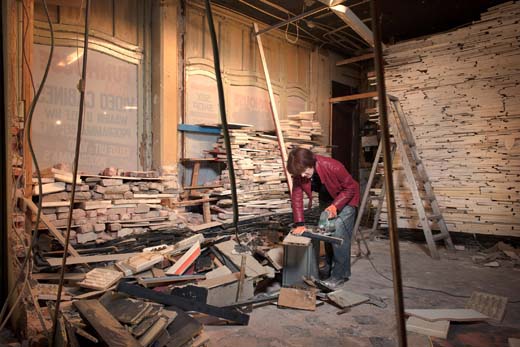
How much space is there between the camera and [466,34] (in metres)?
5.69

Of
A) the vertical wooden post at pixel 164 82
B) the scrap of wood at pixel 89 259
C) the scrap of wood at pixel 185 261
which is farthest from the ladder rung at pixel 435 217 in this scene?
the scrap of wood at pixel 89 259

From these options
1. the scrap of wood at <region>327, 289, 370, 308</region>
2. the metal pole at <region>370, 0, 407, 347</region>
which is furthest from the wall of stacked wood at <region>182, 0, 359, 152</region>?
the metal pole at <region>370, 0, 407, 347</region>

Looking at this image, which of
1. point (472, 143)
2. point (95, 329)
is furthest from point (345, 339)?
point (472, 143)

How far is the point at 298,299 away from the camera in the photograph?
11.3 feet

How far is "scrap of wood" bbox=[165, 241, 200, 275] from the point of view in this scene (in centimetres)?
361

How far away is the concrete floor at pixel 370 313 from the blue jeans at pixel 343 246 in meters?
0.18

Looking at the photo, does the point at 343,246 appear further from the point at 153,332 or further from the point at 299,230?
the point at 153,332

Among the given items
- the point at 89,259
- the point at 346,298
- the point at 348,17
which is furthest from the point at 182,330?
the point at 348,17

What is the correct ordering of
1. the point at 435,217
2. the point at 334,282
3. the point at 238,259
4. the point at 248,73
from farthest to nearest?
1. the point at 248,73
2. the point at 435,217
3. the point at 334,282
4. the point at 238,259

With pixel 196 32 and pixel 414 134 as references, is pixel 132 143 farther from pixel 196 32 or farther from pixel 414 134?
pixel 414 134

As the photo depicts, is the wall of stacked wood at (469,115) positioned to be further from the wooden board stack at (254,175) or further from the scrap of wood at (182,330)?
the scrap of wood at (182,330)

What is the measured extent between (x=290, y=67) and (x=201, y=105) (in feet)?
9.01

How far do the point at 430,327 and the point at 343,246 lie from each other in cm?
137

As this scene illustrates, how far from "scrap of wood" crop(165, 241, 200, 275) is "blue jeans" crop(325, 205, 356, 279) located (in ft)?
5.49
